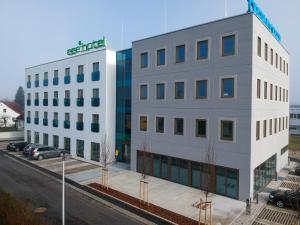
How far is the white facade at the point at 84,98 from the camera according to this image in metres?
31.9

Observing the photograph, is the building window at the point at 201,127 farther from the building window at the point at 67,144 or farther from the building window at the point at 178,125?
the building window at the point at 67,144

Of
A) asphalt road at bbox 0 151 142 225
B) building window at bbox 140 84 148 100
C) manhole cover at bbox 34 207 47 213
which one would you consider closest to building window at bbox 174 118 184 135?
building window at bbox 140 84 148 100

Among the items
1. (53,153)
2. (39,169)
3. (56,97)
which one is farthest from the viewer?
(56,97)

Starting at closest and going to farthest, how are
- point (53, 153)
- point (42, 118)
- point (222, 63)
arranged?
1. point (222, 63)
2. point (53, 153)
3. point (42, 118)

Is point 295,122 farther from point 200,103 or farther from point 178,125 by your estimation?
point 200,103

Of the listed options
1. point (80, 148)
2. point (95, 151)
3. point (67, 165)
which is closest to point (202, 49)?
point (95, 151)

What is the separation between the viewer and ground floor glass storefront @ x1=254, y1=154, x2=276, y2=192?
846 inches

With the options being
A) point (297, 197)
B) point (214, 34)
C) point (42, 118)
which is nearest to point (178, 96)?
point (214, 34)

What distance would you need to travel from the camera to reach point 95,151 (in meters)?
33.2

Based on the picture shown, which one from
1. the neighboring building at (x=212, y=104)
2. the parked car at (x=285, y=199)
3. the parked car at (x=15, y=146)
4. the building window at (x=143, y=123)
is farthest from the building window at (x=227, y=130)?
the parked car at (x=15, y=146)

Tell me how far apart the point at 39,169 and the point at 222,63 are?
23543 millimetres

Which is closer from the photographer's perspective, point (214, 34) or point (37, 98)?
point (214, 34)

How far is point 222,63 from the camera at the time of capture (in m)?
21.0

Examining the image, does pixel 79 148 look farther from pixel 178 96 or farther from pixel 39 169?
pixel 178 96
